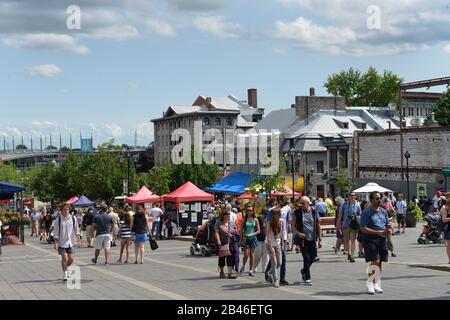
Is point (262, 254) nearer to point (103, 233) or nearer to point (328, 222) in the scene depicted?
point (103, 233)

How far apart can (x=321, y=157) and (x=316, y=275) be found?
6007 cm

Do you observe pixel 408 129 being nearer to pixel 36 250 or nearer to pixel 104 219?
pixel 36 250

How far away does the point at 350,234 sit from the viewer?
803 inches

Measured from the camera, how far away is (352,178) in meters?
64.7

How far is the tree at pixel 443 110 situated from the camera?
81.4 m

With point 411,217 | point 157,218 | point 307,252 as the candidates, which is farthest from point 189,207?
point 307,252

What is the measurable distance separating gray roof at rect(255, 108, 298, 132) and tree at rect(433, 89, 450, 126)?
15.7m

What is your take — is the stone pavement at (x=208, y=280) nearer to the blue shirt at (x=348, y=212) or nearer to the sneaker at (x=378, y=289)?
the sneaker at (x=378, y=289)

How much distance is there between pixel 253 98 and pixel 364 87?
90.6 feet

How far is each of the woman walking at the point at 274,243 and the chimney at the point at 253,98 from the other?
11296 centimetres

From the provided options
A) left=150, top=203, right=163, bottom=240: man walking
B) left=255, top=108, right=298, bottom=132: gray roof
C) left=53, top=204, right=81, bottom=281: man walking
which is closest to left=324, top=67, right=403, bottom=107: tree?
left=255, top=108, right=298, bottom=132: gray roof

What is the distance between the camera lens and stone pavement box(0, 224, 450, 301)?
534 inches

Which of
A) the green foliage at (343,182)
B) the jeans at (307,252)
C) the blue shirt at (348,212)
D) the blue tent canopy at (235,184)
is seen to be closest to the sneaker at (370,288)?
the jeans at (307,252)
